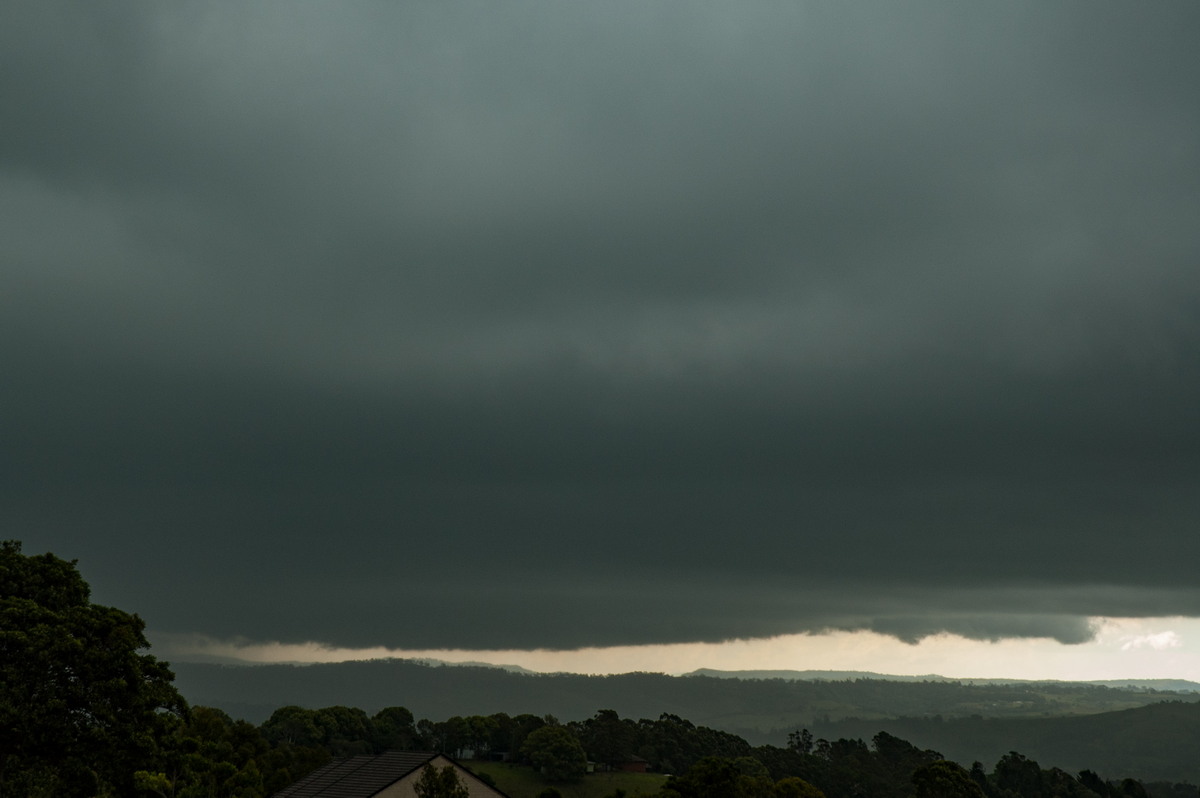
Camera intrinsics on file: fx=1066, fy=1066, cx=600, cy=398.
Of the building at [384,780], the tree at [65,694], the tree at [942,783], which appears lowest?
the tree at [942,783]

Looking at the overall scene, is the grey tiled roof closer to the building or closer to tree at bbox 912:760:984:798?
the building

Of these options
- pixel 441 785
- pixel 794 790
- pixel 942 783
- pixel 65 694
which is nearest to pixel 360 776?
pixel 441 785

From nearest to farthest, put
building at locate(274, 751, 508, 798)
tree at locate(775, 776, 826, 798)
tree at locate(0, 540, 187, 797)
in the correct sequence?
1. tree at locate(0, 540, 187, 797)
2. building at locate(274, 751, 508, 798)
3. tree at locate(775, 776, 826, 798)

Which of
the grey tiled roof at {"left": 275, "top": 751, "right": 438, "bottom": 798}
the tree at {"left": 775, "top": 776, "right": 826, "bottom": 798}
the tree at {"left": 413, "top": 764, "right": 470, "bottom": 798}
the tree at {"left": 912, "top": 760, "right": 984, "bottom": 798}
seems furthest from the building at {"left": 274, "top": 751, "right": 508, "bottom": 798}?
the tree at {"left": 912, "top": 760, "right": 984, "bottom": 798}

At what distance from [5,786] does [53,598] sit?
36.0 feet

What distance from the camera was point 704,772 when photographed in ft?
292

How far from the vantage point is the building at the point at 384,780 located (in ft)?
254

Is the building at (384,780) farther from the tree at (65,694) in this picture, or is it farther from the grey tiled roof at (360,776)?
the tree at (65,694)

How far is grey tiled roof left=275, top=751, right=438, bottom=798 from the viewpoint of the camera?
78.4 meters

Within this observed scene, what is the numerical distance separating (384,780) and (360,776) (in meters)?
3.89

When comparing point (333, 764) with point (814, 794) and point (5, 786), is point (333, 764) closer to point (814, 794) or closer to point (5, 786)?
point (5, 786)

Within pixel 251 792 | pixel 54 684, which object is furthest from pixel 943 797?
pixel 54 684

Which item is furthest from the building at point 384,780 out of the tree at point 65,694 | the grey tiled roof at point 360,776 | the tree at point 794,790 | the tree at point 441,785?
the tree at point 794,790

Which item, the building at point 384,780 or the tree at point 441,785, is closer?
the tree at point 441,785
